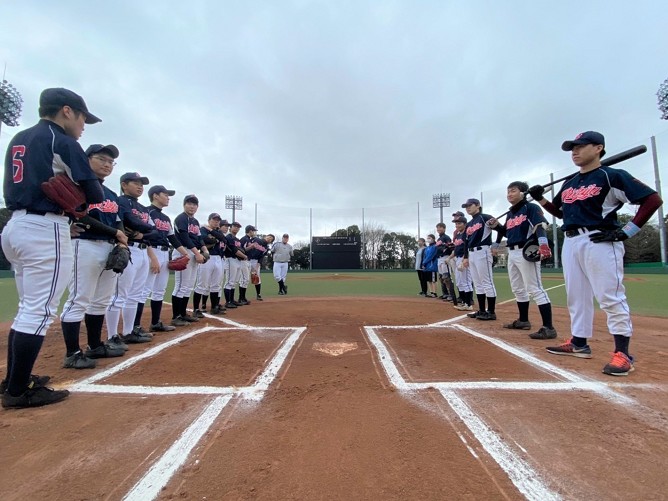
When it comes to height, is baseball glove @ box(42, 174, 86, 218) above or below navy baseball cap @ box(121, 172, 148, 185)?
below

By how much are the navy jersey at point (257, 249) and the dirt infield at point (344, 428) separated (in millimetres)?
6061

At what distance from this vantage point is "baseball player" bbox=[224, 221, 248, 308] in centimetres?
785

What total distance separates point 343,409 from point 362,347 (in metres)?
1.56

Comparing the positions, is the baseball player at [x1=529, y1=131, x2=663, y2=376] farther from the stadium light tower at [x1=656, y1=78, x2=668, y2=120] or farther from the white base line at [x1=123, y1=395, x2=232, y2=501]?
the stadium light tower at [x1=656, y1=78, x2=668, y2=120]

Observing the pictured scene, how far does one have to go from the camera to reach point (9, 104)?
87.0 feet

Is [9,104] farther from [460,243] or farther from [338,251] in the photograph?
[460,243]

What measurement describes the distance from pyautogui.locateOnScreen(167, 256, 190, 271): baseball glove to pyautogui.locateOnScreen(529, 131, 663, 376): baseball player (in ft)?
16.1

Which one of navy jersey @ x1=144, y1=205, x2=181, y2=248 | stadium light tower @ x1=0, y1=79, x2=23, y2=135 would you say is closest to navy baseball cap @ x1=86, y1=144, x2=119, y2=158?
navy jersey @ x1=144, y1=205, x2=181, y2=248

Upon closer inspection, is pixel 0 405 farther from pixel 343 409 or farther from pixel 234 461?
pixel 343 409

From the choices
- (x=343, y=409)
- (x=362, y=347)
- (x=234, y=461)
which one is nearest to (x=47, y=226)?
(x=234, y=461)

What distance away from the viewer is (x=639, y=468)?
148cm

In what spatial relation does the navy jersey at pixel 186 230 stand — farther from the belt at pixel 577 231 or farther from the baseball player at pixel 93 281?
the belt at pixel 577 231

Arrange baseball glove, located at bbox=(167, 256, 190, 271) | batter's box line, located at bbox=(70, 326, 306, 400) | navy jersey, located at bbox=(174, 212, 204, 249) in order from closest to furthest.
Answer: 1. batter's box line, located at bbox=(70, 326, 306, 400)
2. baseball glove, located at bbox=(167, 256, 190, 271)
3. navy jersey, located at bbox=(174, 212, 204, 249)

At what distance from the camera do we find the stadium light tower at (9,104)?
26094mm
